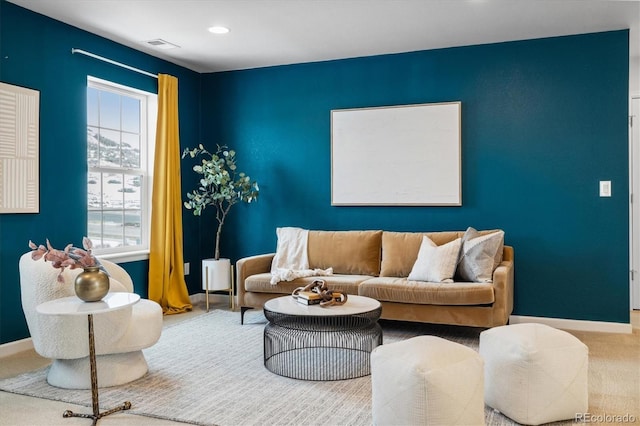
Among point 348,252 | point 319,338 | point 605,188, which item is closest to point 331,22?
point 348,252

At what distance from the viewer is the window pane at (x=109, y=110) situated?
4973 mm

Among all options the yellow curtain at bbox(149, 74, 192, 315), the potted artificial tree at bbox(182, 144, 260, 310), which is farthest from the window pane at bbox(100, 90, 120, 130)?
the potted artificial tree at bbox(182, 144, 260, 310)

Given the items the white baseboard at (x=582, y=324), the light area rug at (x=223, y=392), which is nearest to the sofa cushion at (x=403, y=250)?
the light area rug at (x=223, y=392)

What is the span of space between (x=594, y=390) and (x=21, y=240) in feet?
13.0

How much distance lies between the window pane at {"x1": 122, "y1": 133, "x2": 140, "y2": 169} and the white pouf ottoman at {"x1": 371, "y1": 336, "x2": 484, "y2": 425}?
11.9 ft

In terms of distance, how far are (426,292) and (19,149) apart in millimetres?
3179

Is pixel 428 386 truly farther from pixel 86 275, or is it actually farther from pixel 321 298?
pixel 86 275

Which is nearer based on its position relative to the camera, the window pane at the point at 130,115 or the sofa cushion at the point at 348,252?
the sofa cushion at the point at 348,252

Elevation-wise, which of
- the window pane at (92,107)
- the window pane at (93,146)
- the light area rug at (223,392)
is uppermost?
the window pane at (92,107)

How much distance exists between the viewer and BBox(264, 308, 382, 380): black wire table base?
3434mm

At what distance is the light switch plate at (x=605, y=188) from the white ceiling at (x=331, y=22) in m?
1.26

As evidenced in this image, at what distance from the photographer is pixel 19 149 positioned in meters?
4.05

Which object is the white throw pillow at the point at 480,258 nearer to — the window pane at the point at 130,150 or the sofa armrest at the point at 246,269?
the sofa armrest at the point at 246,269

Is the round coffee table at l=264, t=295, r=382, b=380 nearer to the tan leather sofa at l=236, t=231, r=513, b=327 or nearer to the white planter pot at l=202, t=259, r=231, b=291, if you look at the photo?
the tan leather sofa at l=236, t=231, r=513, b=327
